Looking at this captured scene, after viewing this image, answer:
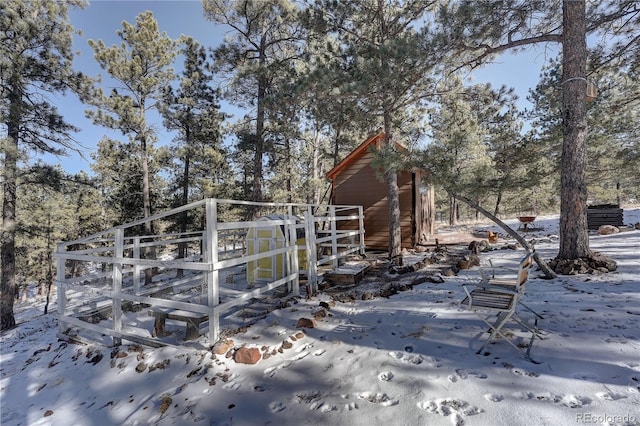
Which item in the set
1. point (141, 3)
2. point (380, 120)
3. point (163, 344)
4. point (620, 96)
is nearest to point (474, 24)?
point (380, 120)

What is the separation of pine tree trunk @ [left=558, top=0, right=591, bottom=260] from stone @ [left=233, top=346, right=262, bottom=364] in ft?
19.3

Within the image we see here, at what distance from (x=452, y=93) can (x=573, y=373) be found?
24.6 ft

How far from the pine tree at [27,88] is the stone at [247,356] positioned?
9.73m

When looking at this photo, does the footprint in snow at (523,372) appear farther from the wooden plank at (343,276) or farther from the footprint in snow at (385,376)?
A: the wooden plank at (343,276)

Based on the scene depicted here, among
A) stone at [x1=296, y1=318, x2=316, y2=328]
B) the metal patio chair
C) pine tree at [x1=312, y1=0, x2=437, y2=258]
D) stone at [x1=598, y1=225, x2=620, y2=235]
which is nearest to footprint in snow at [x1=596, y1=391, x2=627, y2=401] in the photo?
the metal patio chair

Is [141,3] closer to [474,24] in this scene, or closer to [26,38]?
Result: [26,38]

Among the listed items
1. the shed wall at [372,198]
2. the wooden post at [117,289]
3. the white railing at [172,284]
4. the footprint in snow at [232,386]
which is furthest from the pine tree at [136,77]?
the footprint in snow at [232,386]

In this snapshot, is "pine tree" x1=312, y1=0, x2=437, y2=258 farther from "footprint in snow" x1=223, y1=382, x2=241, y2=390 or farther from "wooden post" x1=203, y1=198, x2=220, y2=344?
"footprint in snow" x1=223, y1=382, x2=241, y2=390

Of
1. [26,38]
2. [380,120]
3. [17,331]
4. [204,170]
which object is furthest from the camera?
[204,170]

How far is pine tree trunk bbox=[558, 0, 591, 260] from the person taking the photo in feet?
17.4

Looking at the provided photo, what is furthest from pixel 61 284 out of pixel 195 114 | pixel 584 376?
pixel 195 114

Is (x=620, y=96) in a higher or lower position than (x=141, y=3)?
lower

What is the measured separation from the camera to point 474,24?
5.75 m

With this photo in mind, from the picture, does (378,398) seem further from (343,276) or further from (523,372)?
(343,276)
